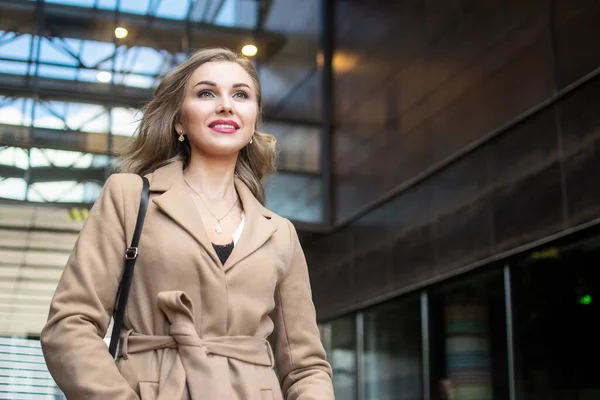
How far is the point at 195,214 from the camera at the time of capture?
102 inches

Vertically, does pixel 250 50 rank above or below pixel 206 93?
above

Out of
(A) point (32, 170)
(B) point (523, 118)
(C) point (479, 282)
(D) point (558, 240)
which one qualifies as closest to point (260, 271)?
(D) point (558, 240)

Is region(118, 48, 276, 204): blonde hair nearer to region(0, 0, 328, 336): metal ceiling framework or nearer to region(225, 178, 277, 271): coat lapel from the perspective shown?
region(225, 178, 277, 271): coat lapel

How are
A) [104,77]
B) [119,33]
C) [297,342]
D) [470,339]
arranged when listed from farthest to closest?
[119,33], [104,77], [470,339], [297,342]

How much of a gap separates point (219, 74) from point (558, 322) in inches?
279

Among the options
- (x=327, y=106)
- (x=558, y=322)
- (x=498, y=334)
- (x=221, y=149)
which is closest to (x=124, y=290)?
(x=221, y=149)

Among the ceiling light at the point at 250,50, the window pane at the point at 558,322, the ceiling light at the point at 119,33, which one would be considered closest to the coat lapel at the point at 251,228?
the window pane at the point at 558,322

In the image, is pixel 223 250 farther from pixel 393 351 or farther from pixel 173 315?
pixel 393 351

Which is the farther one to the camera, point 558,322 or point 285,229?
point 558,322

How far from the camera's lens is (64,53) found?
14.8 m

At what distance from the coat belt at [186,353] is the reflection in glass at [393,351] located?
32.0 feet

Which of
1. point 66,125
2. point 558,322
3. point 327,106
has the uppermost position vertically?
point 327,106

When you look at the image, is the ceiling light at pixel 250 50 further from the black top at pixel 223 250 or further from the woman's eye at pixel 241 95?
the black top at pixel 223 250

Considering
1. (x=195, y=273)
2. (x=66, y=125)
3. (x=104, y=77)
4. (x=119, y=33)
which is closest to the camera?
(x=195, y=273)
